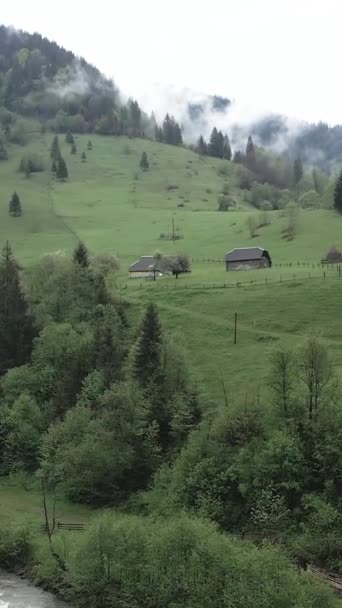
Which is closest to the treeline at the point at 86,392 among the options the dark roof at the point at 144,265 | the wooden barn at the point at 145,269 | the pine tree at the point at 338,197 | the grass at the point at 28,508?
the grass at the point at 28,508

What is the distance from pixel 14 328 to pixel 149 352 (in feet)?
80.6

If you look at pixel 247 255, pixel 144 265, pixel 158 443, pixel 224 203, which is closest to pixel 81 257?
pixel 144 265

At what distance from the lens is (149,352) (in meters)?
73.4

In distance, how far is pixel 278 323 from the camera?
290 ft

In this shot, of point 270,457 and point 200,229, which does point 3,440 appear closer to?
point 270,457

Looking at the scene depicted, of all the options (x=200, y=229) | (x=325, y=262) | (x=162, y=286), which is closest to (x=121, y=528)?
(x=162, y=286)

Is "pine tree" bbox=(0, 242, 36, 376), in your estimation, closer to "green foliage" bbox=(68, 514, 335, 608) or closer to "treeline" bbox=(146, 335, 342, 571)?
"treeline" bbox=(146, 335, 342, 571)

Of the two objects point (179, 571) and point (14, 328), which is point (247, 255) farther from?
point (179, 571)

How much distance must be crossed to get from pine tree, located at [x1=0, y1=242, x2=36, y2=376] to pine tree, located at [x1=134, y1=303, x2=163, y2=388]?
20673 mm

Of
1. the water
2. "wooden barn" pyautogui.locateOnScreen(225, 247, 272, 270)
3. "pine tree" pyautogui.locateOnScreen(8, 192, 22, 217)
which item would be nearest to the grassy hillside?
"wooden barn" pyautogui.locateOnScreen(225, 247, 272, 270)

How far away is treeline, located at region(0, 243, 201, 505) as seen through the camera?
64.4 metres

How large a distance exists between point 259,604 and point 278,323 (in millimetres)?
53121

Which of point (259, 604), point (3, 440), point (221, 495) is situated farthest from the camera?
point (3, 440)

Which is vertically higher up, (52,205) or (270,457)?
(52,205)
